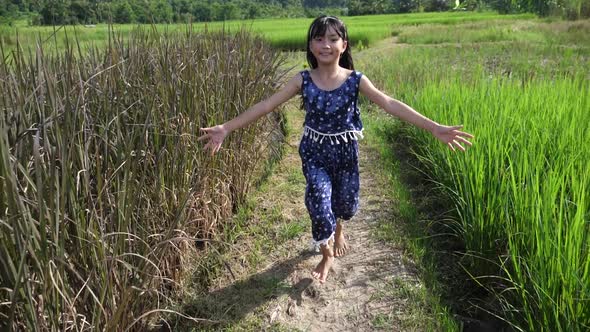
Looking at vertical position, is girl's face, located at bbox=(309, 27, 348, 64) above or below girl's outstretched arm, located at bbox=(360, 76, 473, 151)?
above

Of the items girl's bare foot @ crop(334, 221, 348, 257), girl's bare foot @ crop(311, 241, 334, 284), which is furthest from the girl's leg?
girl's bare foot @ crop(311, 241, 334, 284)

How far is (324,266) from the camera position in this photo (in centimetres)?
215

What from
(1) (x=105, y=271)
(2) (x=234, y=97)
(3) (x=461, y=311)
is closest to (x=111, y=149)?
(1) (x=105, y=271)

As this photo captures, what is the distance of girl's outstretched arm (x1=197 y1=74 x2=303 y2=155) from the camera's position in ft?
6.51

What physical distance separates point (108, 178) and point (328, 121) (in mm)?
1006

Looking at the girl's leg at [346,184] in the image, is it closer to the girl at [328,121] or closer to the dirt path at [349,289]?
the girl at [328,121]

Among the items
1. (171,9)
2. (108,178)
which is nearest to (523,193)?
(108,178)

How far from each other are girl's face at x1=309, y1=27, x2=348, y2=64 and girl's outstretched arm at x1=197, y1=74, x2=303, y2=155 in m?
0.17

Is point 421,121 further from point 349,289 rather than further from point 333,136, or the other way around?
point 349,289

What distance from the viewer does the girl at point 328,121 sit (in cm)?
198

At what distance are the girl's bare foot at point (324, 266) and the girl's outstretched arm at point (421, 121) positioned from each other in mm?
707

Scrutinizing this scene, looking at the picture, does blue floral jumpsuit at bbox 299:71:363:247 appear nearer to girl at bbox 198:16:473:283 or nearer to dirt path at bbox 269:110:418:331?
girl at bbox 198:16:473:283

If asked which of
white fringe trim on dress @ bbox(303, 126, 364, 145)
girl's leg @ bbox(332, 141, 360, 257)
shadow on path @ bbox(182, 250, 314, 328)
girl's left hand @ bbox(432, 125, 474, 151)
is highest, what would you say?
girl's left hand @ bbox(432, 125, 474, 151)

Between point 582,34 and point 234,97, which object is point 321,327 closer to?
point 234,97
